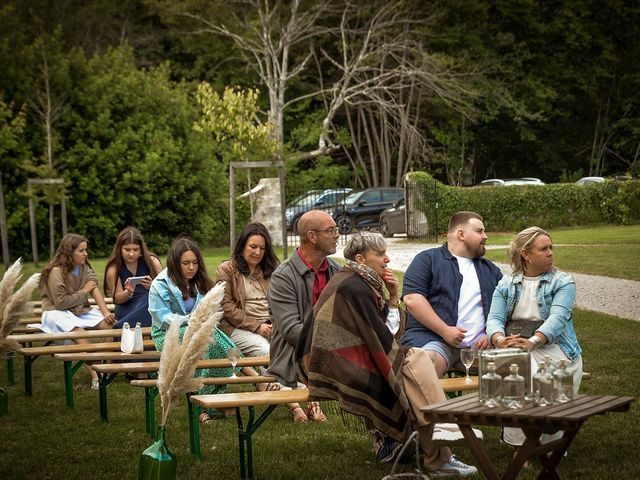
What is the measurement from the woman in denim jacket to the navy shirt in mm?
594

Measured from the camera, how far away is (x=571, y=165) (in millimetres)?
55906

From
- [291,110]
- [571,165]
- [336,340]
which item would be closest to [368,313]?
[336,340]

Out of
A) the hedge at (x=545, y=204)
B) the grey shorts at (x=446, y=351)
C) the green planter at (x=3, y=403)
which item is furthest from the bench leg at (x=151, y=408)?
the hedge at (x=545, y=204)

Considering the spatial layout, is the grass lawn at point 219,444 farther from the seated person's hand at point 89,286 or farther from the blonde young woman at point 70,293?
the seated person's hand at point 89,286

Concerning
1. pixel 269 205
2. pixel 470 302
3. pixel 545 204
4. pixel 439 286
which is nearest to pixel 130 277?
pixel 439 286

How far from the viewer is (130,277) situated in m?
10.3

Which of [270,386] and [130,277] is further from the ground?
[130,277]

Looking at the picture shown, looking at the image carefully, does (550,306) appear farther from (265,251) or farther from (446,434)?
(265,251)

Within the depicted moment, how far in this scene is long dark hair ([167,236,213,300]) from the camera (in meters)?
8.69

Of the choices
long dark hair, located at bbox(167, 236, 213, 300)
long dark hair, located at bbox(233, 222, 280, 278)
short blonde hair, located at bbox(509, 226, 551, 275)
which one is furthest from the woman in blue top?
short blonde hair, located at bbox(509, 226, 551, 275)

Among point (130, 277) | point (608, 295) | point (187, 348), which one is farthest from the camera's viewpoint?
point (608, 295)

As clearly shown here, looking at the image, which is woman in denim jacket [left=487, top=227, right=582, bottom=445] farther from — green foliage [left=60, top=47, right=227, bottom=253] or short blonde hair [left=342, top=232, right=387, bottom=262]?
green foliage [left=60, top=47, right=227, bottom=253]

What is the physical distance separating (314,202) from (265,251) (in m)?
27.4

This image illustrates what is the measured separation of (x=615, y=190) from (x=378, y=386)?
103 feet
